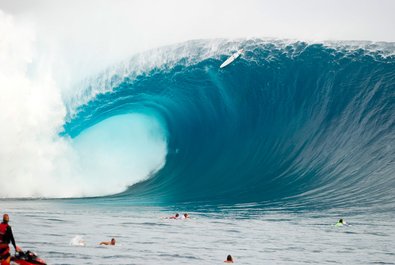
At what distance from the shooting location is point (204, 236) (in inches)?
588

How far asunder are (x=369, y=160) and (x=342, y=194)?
2.56 metres

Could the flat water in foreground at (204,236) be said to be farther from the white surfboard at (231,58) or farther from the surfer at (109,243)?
the white surfboard at (231,58)

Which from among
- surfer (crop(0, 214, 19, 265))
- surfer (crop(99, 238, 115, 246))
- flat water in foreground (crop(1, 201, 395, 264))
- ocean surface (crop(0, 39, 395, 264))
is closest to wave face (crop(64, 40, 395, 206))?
ocean surface (crop(0, 39, 395, 264))

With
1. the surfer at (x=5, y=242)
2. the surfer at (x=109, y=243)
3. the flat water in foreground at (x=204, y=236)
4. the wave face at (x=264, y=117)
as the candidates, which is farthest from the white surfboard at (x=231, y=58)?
the surfer at (x=5, y=242)

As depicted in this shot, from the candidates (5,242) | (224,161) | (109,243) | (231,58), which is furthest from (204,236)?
(231,58)

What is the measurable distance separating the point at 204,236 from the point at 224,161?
38.7 feet

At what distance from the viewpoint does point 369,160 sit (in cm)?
2270

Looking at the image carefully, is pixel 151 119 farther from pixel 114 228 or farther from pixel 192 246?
pixel 192 246

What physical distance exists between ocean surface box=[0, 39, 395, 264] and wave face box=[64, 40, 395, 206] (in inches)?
2.6

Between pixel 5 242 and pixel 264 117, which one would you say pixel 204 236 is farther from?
pixel 264 117

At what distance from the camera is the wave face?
74.2ft

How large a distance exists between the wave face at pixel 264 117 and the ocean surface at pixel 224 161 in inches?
2.6

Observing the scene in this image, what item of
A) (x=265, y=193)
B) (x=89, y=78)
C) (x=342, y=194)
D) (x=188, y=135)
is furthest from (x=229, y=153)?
(x=89, y=78)

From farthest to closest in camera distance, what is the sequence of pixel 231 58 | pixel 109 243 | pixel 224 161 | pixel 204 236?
pixel 231 58
pixel 224 161
pixel 204 236
pixel 109 243
